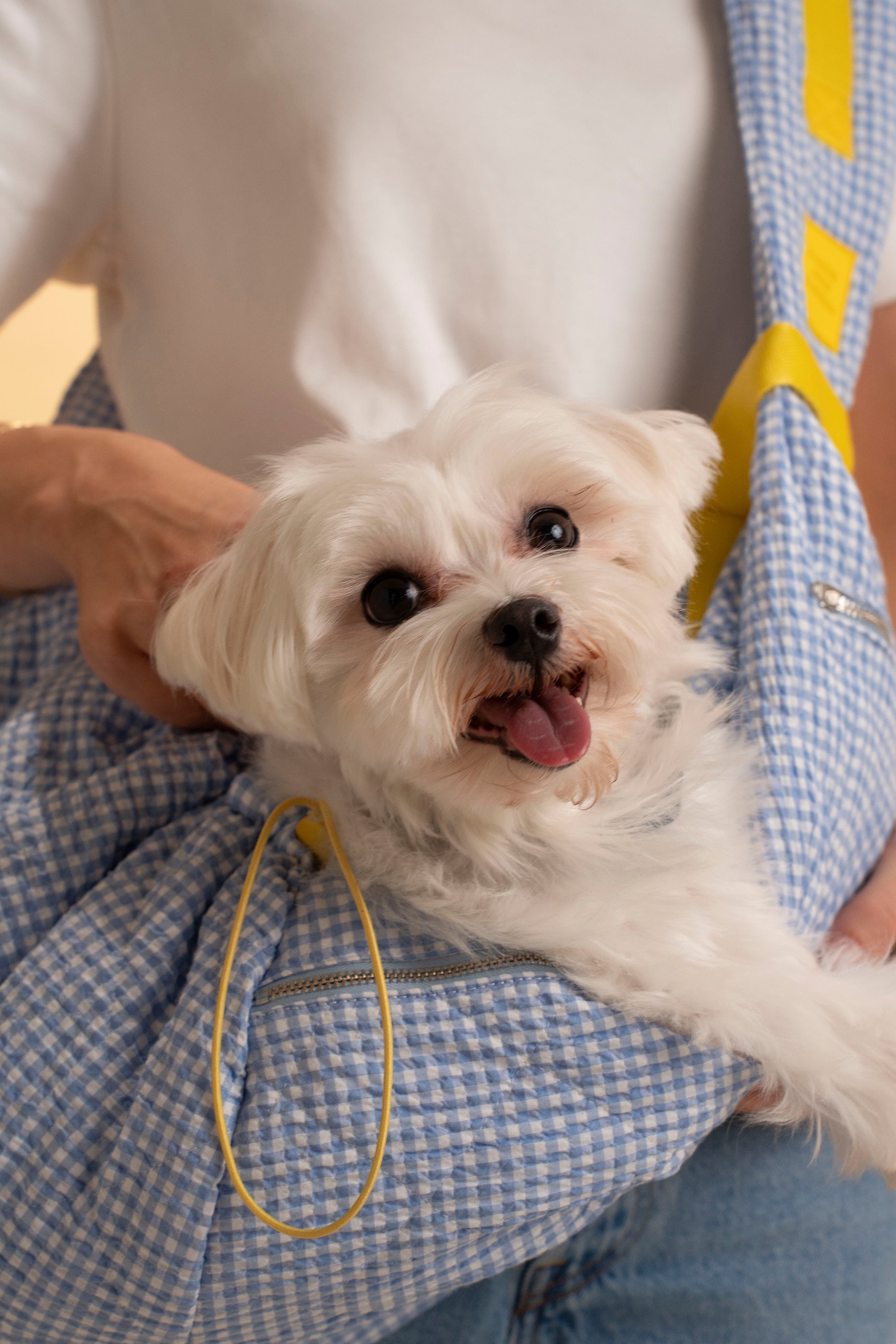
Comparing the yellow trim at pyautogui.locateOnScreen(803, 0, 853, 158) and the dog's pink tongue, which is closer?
the dog's pink tongue

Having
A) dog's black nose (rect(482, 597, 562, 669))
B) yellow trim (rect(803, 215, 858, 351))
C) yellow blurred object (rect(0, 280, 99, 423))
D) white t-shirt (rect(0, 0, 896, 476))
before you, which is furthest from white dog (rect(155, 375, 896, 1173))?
yellow blurred object (rect(0, 280, 99, 423))

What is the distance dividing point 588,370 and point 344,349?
0.29 metres

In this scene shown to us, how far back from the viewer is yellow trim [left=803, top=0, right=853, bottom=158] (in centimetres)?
106

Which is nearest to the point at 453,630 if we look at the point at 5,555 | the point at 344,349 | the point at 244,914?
the point at 244,914

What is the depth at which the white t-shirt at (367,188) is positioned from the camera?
0.93 meters

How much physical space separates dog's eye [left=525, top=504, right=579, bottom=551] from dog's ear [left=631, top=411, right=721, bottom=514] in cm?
10

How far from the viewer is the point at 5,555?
1.06 metres

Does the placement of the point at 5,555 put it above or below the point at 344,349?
below

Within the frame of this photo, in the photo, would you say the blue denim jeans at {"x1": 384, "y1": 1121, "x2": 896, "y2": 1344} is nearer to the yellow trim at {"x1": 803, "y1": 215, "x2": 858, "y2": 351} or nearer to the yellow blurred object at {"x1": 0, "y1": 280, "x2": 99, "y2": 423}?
the yellow trim at {"x1": 803, "y1": 215, "x2": 858, "y2": 351}

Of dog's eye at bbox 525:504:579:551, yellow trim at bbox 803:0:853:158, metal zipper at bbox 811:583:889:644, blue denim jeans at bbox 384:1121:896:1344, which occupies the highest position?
yellow trim at bbox 803:0:853:158

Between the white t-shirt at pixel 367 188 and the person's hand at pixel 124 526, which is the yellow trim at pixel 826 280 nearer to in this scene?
the white t-shirt at pixel 367 188

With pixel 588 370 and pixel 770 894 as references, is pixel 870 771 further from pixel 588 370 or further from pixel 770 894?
pixel 588 370

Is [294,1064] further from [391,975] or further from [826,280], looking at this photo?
[826,280]

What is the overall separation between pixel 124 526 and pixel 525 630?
49cm
